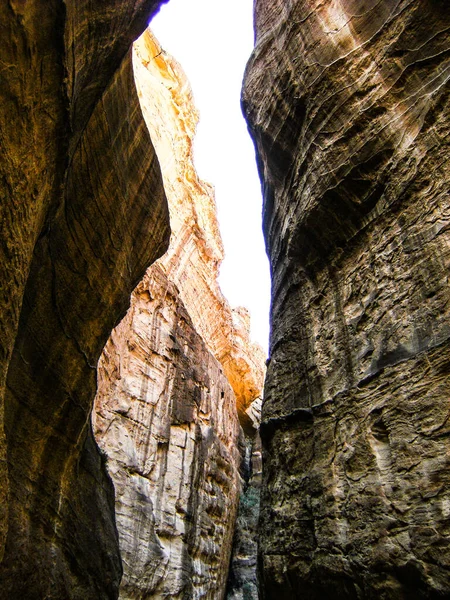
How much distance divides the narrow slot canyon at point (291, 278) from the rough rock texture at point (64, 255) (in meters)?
0.03

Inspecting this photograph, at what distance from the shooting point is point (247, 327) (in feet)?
108

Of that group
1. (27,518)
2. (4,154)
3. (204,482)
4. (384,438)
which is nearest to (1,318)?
(4,154)

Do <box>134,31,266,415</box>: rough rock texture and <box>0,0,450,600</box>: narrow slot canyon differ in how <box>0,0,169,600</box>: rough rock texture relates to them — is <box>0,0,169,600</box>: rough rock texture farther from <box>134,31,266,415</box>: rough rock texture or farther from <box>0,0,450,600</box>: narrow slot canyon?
<box>134,31,266,415</box>: rough rock texture

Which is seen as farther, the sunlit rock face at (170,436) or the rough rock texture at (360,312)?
the sunlit rock face at (170,436)

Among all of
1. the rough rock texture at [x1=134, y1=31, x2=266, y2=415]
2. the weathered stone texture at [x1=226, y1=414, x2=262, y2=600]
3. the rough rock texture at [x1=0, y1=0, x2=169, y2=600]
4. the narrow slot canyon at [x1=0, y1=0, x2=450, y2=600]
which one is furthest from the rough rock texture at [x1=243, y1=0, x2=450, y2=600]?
the rough rock texture at [x1=134, y1=31, x2=266, y2=415]

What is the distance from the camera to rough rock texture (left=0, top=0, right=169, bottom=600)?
3.46 metres

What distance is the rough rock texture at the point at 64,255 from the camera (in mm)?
3457

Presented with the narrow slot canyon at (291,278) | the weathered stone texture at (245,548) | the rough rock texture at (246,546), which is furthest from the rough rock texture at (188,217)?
the narrow slot canyon at (291,278)

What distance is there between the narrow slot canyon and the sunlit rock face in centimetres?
435

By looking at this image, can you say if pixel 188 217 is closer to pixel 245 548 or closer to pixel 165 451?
pixel 165 451

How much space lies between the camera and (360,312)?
568cm

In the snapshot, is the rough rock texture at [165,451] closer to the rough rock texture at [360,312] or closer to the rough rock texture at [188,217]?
the rough rock texture at [188,217]

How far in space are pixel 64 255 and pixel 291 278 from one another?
3376 millimetres

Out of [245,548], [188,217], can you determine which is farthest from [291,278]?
[188,217]
